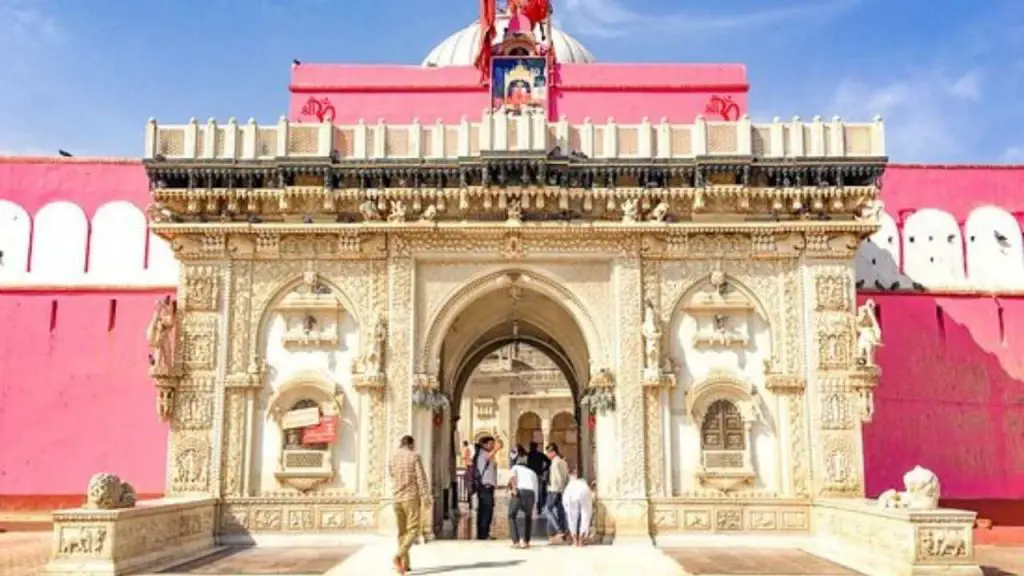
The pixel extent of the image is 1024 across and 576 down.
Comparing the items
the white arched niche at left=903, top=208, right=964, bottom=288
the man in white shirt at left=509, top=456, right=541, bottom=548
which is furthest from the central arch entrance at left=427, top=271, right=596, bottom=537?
the white arched niche at left=903, top=208, right=964, bottom=288

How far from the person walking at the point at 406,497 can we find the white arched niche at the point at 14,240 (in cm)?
915

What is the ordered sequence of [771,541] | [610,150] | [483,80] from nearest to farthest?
1. [771,541]
2. [610,150]
3. [483,80]

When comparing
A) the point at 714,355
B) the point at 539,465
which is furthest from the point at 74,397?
the point at 714,355

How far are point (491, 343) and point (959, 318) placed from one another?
8109 mm

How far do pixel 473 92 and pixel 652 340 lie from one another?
5.39m

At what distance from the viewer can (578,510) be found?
12102 millimetres

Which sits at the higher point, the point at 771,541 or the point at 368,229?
the point at 368,229

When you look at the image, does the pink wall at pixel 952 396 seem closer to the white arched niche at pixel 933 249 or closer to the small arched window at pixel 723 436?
the white arched niche at pixel 933 249

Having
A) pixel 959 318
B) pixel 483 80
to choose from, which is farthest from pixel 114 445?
pixel 959 318

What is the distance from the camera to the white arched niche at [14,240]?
51.3ft

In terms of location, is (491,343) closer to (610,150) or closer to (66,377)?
(610,150)

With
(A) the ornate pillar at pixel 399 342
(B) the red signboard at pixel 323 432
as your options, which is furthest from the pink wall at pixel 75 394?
(A) the ornate pillar at pixel 399 342

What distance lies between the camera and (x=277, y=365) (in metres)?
13.1

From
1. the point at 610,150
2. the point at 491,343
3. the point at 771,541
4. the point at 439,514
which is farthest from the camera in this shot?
the point at 491,343
